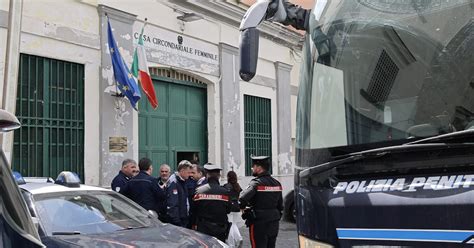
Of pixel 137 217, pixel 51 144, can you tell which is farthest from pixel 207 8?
pixel 137 217

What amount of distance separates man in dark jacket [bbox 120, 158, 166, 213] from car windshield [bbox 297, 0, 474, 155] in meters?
4.21

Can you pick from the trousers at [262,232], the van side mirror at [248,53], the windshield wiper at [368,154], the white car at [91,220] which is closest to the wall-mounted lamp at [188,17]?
the trousers at [262,232]

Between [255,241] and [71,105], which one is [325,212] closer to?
[255,241]

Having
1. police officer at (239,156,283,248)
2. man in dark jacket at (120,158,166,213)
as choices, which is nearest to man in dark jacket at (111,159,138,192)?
man in dark jacket at (120,158,166,213)

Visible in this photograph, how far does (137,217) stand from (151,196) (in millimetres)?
1171

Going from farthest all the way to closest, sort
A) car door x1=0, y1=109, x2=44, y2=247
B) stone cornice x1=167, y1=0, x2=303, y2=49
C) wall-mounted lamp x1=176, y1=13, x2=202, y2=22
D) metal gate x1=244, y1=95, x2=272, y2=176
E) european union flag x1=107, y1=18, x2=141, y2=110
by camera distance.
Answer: metal gate x1=244, y1=95, x2=272, y2=176 < stone cornice x1=167, y1=0, x2=303, y2=49 < wall-mounted lamp x1=176, y1=13, x2=202, y2=22 < european union flag x1=107, y1=18, x2=141, y2=110 < car door x1=0, y1=109, x2=44, y2=247

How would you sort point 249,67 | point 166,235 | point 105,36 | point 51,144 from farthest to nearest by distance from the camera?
point 105,36
point 51,144
point 166,235
point 249,67

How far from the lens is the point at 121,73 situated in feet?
31.0

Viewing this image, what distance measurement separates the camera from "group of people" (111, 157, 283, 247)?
268 inches

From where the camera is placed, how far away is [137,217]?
6023 mm

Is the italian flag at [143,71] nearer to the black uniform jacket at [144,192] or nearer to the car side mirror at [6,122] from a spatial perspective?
the black uniform jacket at [144,192]

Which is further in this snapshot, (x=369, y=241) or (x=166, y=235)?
(x=166, y=235)

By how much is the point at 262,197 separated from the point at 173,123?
16.3 ft

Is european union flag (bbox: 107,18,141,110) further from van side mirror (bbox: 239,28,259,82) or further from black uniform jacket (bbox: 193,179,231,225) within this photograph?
van side mirror (bbox: 239,28,259,82)
